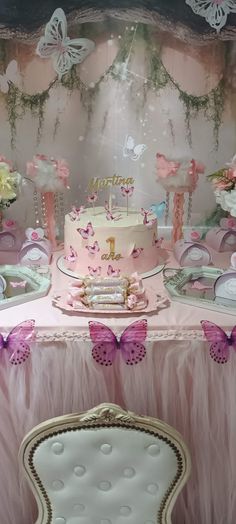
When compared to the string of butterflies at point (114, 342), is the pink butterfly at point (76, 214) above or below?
above

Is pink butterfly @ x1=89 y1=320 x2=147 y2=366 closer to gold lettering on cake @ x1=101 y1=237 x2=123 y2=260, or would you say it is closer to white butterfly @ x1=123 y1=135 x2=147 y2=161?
gold lettering on cake @ x1=101 y1=237 x2=123 y2=260

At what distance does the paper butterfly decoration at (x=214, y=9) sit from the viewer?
166 cm

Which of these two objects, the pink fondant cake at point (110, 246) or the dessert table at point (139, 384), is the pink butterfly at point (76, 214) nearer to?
the pink fondant cake at point (110, 246)

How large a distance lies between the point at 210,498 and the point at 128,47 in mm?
1328

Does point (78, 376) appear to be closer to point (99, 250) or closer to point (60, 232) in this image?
point (99, 250)

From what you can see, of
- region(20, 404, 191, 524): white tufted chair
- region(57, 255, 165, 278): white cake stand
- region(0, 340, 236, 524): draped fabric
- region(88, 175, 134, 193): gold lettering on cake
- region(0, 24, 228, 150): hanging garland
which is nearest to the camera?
region(20, 404, 191, 524): white tufted chair

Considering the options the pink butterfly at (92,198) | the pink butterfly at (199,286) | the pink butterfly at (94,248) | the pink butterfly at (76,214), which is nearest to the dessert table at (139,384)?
the pink butterfly at (199,286)

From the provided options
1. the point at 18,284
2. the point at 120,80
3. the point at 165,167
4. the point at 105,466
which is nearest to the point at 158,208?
the point at 165,167

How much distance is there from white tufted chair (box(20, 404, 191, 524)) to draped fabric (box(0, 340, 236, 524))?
0.14 m

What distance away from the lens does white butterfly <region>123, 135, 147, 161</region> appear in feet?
5.62

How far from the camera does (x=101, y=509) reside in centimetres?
127

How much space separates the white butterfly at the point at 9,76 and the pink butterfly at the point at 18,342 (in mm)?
871

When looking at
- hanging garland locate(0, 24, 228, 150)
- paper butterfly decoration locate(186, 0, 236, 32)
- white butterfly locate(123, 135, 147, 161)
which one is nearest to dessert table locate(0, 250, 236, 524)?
white butterfly locate(123, 135, 147, 161)

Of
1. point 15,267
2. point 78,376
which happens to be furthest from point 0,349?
point 15,267
